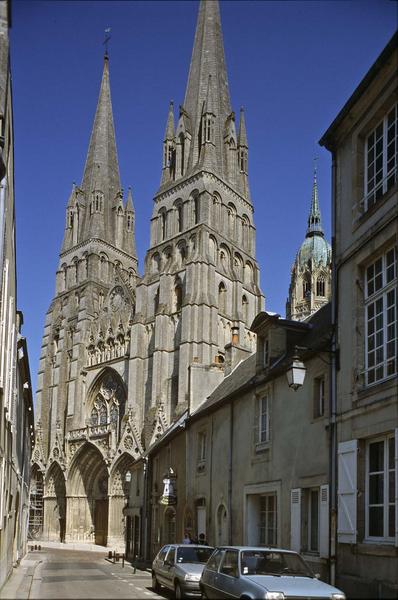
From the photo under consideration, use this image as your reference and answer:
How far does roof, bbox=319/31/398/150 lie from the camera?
1196cm

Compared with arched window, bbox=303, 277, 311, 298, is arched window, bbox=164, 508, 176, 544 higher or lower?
lower

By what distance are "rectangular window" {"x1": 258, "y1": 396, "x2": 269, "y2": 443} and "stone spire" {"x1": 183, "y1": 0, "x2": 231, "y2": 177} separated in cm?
3975

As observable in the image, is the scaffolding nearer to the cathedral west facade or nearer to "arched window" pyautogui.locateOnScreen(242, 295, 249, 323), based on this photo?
the cathedral west facade

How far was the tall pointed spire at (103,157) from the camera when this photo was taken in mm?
69000

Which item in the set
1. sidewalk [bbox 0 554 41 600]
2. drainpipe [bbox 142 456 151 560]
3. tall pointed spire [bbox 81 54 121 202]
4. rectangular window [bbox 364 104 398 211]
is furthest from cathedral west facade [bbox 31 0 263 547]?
rectangular window [bbox 364 104 398 211]

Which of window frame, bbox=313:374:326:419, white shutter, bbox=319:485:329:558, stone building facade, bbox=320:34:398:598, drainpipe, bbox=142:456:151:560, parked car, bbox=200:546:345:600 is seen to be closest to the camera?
parked car, bbox=200:546:345:600

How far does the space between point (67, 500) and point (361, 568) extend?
46.1 metres

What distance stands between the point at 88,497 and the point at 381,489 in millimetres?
46203

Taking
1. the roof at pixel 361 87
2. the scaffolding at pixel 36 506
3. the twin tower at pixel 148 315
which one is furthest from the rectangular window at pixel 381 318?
the scaffolding at pixel 36 506

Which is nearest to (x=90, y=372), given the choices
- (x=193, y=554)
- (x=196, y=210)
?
(x=196, y=210)

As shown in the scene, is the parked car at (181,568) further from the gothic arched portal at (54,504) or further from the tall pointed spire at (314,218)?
the tall pointed spire at (314,218)

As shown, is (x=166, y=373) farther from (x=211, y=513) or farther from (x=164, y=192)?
(x=211, y=513)

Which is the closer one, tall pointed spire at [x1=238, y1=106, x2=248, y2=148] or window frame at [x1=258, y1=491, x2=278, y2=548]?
window frame at [x1=258, y1=491, x2=278, y2=548]

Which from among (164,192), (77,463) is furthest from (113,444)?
(164,192)
